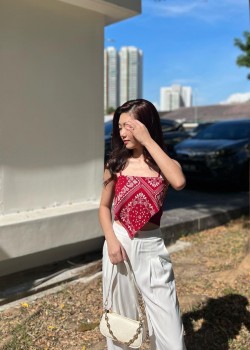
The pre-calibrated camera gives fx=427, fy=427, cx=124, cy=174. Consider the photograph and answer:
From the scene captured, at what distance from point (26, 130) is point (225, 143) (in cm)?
584

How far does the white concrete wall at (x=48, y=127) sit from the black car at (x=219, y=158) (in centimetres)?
448

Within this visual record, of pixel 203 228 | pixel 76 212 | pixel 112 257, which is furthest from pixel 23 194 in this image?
pixel 203 228

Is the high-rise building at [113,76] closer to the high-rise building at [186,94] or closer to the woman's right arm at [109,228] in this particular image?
the high-rise building at [186,94]

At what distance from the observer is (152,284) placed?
2297mm

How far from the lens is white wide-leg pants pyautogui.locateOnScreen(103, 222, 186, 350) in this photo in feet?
7.52

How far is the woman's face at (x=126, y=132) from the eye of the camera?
2.26m

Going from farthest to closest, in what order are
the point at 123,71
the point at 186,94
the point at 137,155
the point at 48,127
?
the point at 186,94, the point at 123,71, the point at 48,127, the point at 137,155

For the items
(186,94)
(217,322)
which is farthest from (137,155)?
(186,94)

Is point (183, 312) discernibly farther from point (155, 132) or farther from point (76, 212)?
point (155, 132)

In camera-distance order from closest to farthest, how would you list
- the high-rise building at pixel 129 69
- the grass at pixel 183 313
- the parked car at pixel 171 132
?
the grass at pixel 183 313 < the parked car at pixel 171 132 < the high-rise building at pixel 129 69

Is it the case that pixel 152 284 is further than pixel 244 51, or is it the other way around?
pixel 244 51

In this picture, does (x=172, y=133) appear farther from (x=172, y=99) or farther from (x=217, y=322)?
(x=172, y=99)

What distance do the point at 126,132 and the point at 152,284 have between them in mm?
827

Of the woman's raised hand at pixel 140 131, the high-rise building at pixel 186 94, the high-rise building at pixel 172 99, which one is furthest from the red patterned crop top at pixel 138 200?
the high-rise building at pixel 186 94
